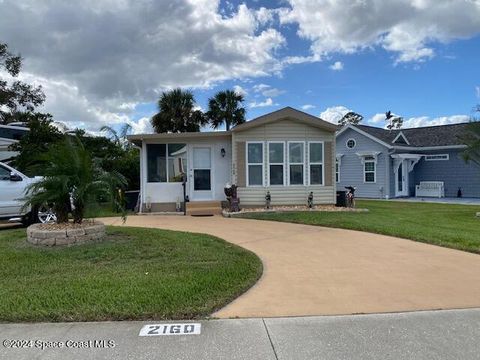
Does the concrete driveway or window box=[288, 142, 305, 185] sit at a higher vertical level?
window box=[288, 142, 305, 185]

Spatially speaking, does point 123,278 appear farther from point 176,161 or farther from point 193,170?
point 176,161

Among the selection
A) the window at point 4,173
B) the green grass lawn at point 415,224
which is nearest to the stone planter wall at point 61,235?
the window at point 4,173

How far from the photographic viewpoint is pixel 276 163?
14008 mm

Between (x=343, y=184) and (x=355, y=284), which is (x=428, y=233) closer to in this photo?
(x=355, y=284)

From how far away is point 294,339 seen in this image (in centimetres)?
361

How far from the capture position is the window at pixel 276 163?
13961 mm

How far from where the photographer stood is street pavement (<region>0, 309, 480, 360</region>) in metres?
3.33

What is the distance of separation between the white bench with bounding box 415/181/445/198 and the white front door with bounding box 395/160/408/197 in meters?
0.78

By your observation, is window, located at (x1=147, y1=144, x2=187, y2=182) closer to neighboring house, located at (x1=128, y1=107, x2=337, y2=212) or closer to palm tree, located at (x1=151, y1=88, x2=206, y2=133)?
neighboring house, located at (x1=128, y1=107, x2=337, y2=212)

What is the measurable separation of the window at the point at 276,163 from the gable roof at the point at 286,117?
0.87 metres

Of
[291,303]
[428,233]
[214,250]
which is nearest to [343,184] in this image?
[428,233]

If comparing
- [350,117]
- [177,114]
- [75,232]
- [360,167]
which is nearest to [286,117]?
[75,232]

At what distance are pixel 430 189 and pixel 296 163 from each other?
13.0 metres

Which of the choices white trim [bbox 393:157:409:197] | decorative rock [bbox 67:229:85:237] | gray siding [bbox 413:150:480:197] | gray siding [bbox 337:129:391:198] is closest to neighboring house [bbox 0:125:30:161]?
gray siding [bbox 337:129:391:198]
